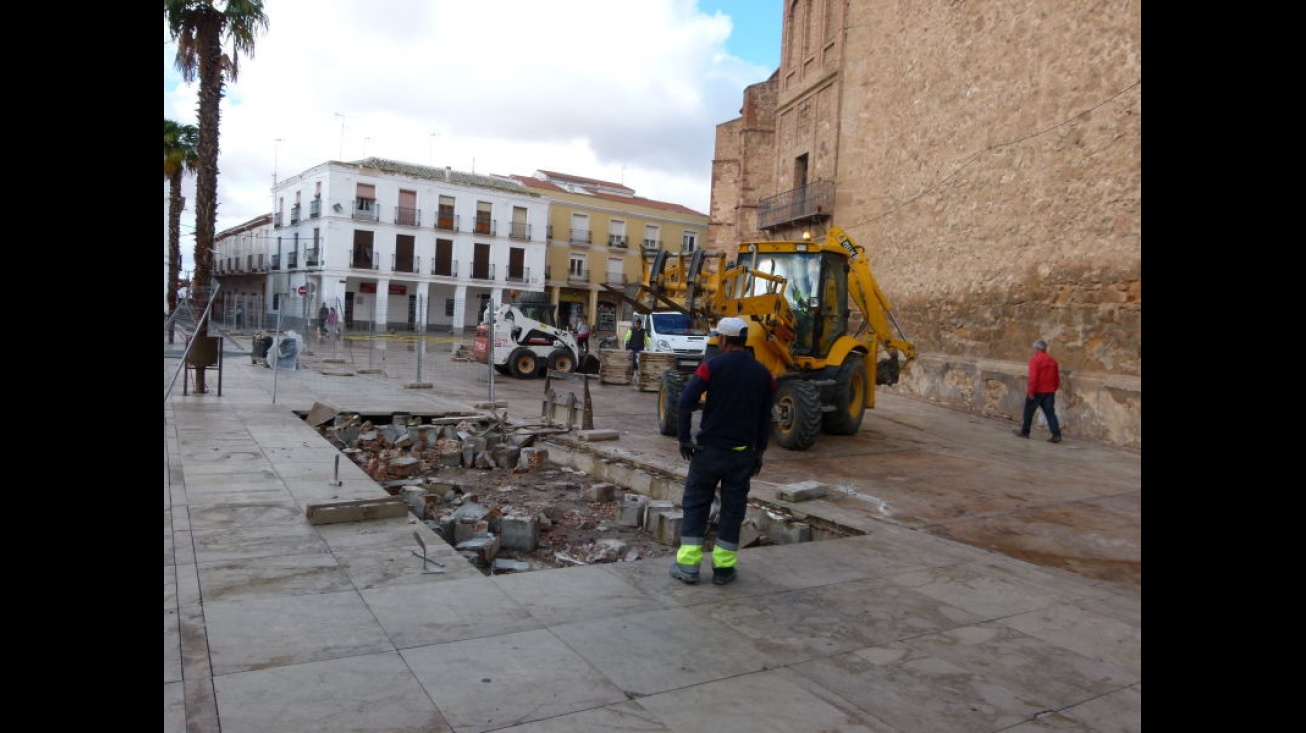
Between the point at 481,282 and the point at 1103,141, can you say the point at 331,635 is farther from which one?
the point at 481,282

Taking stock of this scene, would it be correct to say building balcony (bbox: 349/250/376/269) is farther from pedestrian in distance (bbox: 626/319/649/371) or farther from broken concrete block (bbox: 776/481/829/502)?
broken concrete block (bbox: 776/481/829/502)

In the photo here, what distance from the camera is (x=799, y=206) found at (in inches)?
938

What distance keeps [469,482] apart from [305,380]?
891cm

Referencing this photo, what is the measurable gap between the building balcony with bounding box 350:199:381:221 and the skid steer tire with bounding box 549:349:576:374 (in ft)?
84.3

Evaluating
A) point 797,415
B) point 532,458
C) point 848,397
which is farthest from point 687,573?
point 848,397

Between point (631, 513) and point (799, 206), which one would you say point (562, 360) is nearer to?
point (799, 206)

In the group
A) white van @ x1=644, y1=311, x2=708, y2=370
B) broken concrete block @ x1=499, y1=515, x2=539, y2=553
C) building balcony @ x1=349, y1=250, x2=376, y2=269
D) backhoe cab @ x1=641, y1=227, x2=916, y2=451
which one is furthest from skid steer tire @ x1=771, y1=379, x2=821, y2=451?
building balcony @ x1=349, y1=250, x2=376, y2=269

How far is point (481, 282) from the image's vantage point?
152 feet

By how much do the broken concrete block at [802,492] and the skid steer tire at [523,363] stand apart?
1342 centimetres

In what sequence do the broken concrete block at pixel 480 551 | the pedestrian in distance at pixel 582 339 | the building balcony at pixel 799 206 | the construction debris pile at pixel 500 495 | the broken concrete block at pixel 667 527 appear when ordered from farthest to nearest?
the building balcony at pixel 799 206 → the pedestrian in distance at pixel 582 339 → the broken concrete block at pixel 667 527 → the construction debris pile at pixel 500 495 → the broken concrete block at pixel 480 551

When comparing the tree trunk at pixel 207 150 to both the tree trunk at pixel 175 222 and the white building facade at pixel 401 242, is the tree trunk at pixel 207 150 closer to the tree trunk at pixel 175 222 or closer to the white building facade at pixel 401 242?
the tree trunk at pixel 175 222

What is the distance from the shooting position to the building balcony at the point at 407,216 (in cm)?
4326

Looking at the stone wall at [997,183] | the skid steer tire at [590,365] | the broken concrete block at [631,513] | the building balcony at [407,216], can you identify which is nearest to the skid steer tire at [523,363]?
the skid steer tire at [590,365]
